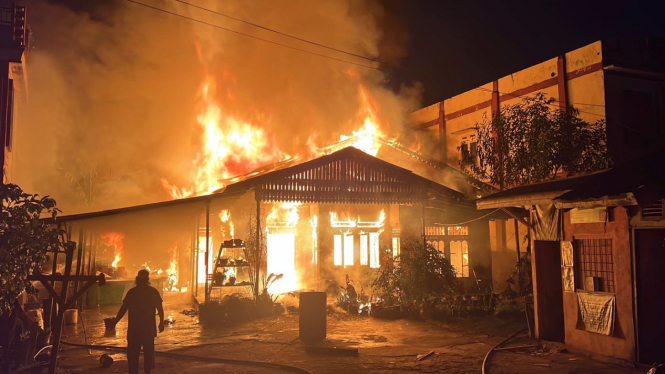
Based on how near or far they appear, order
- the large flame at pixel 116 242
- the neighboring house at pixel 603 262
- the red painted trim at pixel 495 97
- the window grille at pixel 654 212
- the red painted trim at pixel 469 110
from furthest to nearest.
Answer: the large flame at pixel 116 242
the red painted trim at pixel 469 110
the red painted trim at pixel 495 97
the window grille at pixel 654 212
the neighboring house at pixel 603 262

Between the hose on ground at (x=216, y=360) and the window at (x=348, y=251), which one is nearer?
the hose on ground at (x=216, y=360)

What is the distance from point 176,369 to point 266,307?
648cm

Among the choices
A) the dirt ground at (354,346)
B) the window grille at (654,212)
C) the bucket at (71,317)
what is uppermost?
the window grille at (654,212)

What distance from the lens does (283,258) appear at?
73.7ft

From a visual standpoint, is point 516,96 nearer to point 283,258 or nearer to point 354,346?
point 283,258

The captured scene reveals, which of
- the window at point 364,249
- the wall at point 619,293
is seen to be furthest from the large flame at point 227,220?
the wall at point 619,293

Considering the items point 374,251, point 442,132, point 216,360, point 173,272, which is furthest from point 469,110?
point 216,360

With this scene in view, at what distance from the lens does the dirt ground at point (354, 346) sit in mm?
9539

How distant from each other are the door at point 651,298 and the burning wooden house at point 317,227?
8335 millimetres

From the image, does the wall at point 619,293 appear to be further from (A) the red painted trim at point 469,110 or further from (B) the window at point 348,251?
(A) the red painted trim at point 469,110

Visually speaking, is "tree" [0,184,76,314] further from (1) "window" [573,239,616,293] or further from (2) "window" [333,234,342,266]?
(2) "window" [333,234,342,266]

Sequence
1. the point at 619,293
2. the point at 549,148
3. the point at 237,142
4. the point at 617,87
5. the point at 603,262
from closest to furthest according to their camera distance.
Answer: the point at 619,293 → the point at 603,262 → the point at 549,148 → the point at 617,87 → the point at 237,142

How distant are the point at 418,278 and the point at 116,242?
21.0 meters

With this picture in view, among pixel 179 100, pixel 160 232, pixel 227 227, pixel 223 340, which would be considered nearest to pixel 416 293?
pixel 223 340
